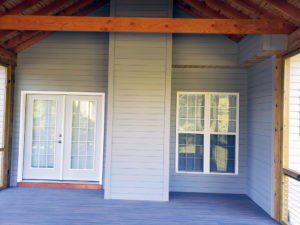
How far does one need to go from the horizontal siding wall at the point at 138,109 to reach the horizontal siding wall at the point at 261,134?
178 centimetres

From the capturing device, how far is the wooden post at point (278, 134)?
434 cm

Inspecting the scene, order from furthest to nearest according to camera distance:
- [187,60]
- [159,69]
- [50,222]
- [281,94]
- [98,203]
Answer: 1. [187,60]
2. [159,69]
3. [98,203]
4. [281,94]
5. [50,222]

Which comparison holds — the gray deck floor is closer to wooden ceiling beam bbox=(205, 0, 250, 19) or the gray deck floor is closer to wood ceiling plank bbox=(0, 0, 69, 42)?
wood ceiling plank bbox=(0, 0, 69, 42)

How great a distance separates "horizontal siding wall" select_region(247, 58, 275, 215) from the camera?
4.62 meters

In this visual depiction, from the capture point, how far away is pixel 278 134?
14.5 feet

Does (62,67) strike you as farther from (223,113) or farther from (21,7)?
(223,113)

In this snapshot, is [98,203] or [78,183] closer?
[98,203]

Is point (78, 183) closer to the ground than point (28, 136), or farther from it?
closer to the ground

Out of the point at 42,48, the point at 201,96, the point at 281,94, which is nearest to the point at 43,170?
the point at 42,48

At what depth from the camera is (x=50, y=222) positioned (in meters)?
3.99

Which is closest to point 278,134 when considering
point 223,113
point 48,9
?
point 223,113

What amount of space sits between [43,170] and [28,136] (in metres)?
0.85

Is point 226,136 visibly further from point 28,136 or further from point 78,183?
point 28,136

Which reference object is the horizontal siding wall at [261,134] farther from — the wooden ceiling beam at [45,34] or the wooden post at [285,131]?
the wooden ceiling beam at [45,34]
